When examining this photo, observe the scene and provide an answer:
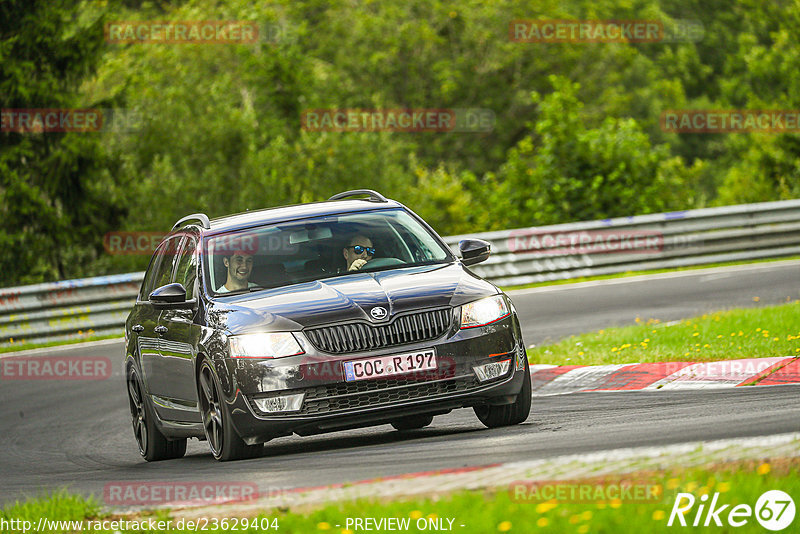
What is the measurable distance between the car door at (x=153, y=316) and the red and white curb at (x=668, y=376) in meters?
3.14

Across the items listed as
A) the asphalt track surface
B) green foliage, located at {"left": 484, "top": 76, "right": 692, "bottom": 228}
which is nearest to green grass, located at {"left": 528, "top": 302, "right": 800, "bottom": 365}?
the asphalt track surface

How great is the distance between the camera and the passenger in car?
340 inches

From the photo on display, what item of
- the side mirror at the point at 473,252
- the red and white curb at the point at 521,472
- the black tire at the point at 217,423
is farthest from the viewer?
the side mirror at the point at 473,252

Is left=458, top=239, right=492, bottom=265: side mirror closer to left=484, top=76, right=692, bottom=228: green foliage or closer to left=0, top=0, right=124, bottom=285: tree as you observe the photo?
left=484, top=76, right=692, bottom=228: green foliage

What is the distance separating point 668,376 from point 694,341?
1.38 meters

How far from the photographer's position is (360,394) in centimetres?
773

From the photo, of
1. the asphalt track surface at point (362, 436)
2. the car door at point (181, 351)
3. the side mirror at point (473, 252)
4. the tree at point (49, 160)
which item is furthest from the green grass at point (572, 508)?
the tree at point (49, 160)

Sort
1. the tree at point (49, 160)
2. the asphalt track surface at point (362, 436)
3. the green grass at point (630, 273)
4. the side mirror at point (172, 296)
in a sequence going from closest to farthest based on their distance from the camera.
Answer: the asphalt track surface at point (362, 436), the side mirror at point (172, 296), the green grass at point (630, 273), the tree at point (49, 160)

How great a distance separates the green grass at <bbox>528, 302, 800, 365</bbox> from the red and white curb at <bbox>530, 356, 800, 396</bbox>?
0.71 feet

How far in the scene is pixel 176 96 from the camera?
109 ft

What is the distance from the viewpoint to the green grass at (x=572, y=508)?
486cm

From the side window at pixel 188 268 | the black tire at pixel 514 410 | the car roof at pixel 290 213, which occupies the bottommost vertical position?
the black tire at pixel 514 410

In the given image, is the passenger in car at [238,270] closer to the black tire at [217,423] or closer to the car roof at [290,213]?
the car roof at [290,213]

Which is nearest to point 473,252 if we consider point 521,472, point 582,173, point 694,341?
point 694,341
